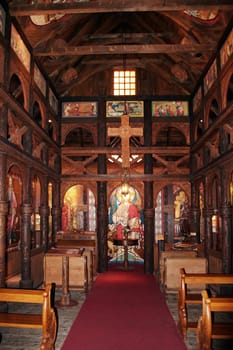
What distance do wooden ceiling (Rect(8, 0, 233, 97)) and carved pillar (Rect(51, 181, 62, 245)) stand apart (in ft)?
13.8

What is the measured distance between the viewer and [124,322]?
7367mm

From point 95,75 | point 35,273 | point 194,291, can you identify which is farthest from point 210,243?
point 95,75

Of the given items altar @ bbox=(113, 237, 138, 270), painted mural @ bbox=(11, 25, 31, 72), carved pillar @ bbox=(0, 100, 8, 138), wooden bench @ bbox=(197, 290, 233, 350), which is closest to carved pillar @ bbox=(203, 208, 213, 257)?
altar @ bbox=(113, 237, 138, 270)

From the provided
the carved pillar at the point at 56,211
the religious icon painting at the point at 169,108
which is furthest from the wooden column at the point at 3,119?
the religious icon painting at the point at 169,108

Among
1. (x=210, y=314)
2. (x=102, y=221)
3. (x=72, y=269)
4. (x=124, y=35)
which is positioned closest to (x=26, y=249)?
(x=72, y=269)

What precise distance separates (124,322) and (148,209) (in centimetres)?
739

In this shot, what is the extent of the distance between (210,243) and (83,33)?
9.01 metres

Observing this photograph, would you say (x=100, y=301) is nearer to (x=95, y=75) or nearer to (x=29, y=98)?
(x=29, y=98)

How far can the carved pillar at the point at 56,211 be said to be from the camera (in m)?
14.1

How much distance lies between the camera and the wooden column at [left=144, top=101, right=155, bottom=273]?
14180 mm

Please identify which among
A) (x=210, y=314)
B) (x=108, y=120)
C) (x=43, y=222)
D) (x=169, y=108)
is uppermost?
(x=169, y=108)

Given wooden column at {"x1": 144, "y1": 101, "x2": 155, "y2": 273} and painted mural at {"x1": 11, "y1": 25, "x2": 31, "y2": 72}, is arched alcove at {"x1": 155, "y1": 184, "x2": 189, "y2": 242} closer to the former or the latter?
wooden column at {"x1": 144, "y1": 101, "x2": 155, "y2": 273}

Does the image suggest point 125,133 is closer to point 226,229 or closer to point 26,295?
point 226,229

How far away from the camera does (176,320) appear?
24.6 feet
